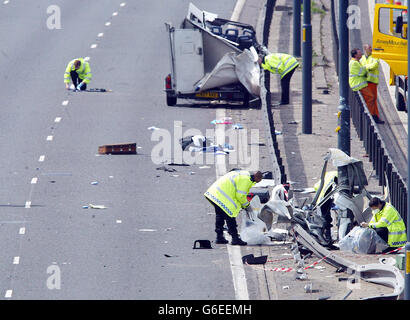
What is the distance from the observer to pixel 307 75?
27.3m

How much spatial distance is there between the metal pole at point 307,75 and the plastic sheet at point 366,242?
8573mm

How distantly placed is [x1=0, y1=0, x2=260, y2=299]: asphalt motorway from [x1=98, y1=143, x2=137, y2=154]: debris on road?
0.20 metres

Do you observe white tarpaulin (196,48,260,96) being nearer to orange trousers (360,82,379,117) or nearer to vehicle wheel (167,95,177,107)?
vehicle wheel (167,95,177,107)

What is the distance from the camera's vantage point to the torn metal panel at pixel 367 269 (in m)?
15.8

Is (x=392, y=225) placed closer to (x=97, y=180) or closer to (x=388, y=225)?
(x=388, y=225)

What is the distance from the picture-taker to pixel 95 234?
19.2 metres

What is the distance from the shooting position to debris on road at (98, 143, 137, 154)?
80.6 ft

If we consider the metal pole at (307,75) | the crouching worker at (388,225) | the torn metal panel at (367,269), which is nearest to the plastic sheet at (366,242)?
the crouching worker at (388,225)

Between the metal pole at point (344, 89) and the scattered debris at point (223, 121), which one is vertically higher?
the metal pole at point (344, 89)

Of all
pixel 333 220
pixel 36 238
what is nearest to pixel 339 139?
pixel 333 220

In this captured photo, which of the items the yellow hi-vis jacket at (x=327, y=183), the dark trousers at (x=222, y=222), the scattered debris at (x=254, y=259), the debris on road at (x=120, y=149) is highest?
the yellow hi-vis jacket at (x=327, y=183)

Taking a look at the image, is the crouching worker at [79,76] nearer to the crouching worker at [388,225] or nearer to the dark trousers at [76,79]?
the dark trousers at [76,79]

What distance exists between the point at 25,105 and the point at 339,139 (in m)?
9.60

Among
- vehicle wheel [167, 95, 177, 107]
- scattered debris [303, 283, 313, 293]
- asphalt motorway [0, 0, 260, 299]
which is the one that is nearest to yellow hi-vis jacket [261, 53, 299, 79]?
asphalt motorway [0, 0, 260, 299]
